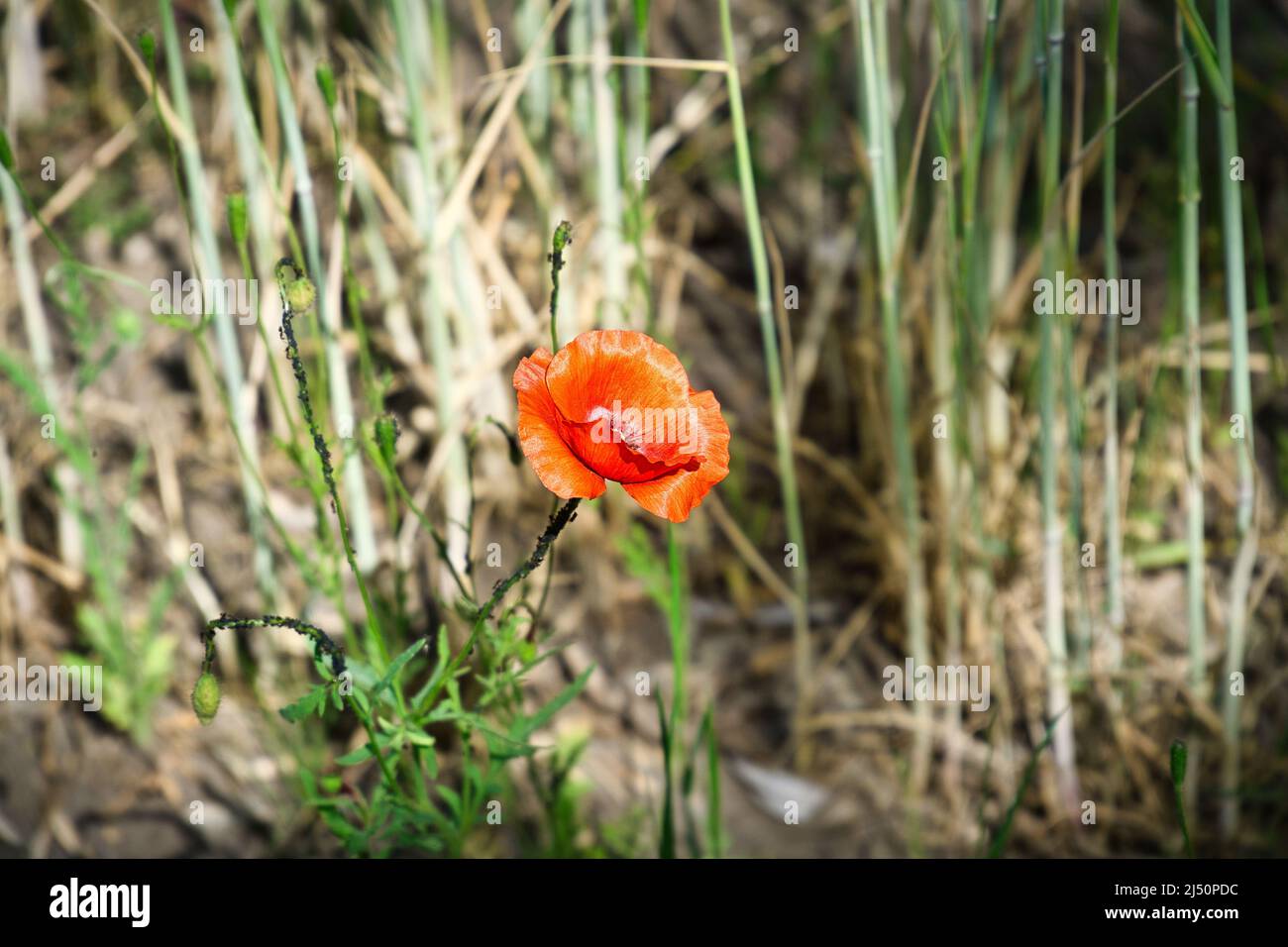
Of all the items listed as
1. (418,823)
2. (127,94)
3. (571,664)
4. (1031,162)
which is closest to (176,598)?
(571,664)

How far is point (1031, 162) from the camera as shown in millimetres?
1568

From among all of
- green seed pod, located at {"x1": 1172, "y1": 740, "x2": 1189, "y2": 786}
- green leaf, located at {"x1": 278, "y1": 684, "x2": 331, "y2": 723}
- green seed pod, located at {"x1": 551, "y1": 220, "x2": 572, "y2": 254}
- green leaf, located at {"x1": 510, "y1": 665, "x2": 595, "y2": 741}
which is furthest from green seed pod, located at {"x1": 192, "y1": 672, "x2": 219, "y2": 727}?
green seed pod, located at {"x1": 1172, "y1": 740, "x2": 1189, "y2": 786}

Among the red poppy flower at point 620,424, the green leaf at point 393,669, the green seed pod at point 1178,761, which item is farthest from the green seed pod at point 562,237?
the green seed pod at point 1178,761

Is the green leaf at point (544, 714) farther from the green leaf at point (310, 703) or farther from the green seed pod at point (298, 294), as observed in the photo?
the green seed pod at point (298, 294)

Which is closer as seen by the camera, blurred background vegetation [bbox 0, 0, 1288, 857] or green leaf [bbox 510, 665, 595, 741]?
green leaf [bbox 510, 665, 595, 741]

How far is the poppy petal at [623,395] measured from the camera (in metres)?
0.65

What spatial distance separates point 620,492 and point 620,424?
0.57 m

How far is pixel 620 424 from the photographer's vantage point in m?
0.69

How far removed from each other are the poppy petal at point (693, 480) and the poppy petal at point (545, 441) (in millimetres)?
27

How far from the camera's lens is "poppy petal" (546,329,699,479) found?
650 mm

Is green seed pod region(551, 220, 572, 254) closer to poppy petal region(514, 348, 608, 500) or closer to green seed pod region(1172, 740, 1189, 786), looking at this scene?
poppy petal region(514, 348, 608, 500)

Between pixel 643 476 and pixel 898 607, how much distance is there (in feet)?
2.50

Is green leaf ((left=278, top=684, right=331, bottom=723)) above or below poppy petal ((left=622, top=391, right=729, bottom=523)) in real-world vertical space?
below

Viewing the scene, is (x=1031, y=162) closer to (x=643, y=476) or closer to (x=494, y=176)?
(x=494, y=176)
